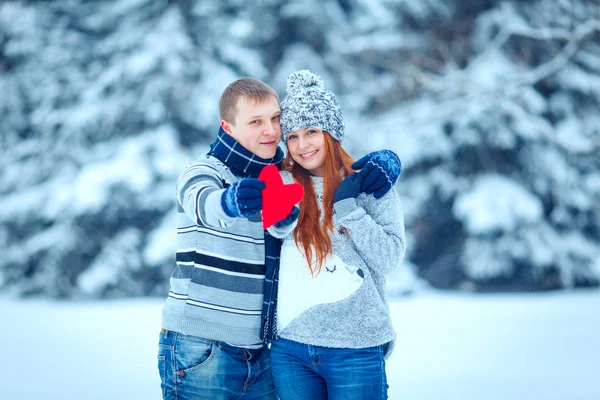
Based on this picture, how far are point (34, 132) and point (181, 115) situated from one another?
114 inches

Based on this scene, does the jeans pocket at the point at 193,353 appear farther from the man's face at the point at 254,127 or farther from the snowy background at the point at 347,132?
the snowy background at the point at 347,132

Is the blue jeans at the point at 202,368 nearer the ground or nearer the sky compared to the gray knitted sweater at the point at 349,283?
nearer the ground

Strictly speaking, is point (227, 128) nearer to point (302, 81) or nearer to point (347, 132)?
point (302, 81)

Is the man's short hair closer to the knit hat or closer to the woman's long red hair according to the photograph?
the knit hat

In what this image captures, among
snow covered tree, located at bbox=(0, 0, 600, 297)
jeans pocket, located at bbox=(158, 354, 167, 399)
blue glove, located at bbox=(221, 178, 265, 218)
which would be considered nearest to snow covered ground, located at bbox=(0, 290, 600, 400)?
snow covered tree, located at bbox=(0, 0, 600, 297)

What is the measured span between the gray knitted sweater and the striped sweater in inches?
5.0

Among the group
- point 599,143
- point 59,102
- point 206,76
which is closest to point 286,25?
point 206,76

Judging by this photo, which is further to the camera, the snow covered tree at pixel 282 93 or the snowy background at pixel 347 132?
the snow covered tree at pixel 282 93

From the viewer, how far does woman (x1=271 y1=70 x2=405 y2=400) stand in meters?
2.18

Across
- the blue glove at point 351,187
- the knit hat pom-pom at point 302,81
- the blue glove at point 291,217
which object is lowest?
the blue glove at point 291,217

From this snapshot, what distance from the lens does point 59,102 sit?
9.83 metres

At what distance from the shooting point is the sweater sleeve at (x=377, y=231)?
7.13 ft

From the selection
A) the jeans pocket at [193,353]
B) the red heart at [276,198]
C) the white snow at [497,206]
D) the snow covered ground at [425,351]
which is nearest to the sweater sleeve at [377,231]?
the red heart at [276,198]

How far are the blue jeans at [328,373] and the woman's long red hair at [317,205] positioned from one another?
12.6 inches
